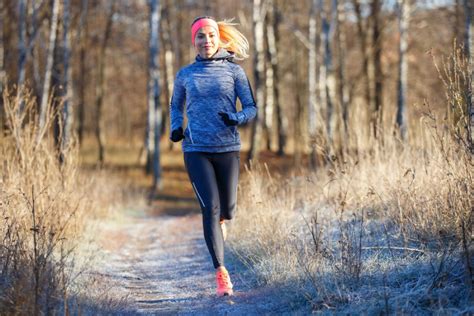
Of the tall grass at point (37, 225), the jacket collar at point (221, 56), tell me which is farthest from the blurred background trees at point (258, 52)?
the jacket collar at point (221, 56)

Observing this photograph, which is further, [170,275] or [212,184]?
[170,275]

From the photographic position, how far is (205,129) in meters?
5.25

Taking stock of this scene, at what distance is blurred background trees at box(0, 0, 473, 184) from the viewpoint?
17062 millimetres

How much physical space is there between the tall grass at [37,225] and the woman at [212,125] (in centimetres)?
104

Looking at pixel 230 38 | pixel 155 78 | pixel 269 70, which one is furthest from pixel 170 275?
pixel 269 70

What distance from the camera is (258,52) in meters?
19.7

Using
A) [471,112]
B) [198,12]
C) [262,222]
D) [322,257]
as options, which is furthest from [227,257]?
[198,12]

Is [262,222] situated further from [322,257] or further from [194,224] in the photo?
[194,224]

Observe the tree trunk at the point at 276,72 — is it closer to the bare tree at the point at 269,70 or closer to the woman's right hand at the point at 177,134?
the bare tree at the point at 269,70

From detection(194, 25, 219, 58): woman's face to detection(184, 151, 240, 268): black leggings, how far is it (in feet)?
2.66

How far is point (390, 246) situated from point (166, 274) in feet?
7.67

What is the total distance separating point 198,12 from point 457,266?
26.6 m

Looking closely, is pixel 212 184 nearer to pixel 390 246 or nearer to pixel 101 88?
pixel 390 246

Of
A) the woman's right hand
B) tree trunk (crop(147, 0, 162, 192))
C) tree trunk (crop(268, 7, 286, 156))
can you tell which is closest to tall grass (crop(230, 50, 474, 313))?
the woman's right hand
